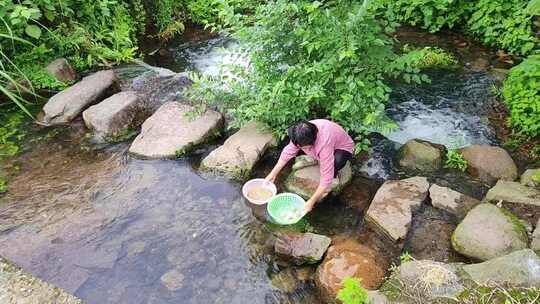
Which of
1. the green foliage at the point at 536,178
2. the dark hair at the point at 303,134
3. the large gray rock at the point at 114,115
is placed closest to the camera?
the dark hair at the point at 303,134

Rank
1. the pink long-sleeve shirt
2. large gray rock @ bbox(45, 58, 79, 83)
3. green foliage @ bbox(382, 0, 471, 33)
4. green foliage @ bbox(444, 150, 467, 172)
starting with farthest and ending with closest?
green foliage @ bbox(382, 0, 471, 33)
large gray rock @ bbox(45, 58, 79, 83)
green foliage @ bbox(444, 150, 467, 172)
the pink long-sleeve shirt

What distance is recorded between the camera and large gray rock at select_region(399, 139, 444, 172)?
520 centimetres

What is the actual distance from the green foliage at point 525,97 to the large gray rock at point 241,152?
10.3ft

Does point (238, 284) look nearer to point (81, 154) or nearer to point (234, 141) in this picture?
point (234, 141)

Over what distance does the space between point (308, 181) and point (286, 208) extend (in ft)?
1.41

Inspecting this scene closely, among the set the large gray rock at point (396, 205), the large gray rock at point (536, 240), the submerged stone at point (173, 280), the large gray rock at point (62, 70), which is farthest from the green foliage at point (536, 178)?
the large gray rock at point (62, 70)

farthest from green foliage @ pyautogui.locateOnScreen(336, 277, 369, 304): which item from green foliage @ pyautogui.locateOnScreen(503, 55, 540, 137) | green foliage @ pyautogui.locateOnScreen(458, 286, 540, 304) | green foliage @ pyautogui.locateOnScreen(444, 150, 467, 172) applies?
green foliage @ pyautogui.locateOnScreen(503, 55, 540, 137)

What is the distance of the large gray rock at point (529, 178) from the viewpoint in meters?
4.63

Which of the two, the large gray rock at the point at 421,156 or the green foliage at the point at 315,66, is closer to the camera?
the green foliage at the point at 315,66

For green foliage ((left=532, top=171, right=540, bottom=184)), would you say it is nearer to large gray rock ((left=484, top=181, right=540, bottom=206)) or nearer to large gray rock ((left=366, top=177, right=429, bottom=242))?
large gray rock ((left=484, top=181, right=540, bottom=206))

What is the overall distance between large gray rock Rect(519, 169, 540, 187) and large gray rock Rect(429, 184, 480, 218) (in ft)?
2.13

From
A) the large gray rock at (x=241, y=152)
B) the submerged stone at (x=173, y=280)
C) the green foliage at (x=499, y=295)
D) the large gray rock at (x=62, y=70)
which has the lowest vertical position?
the submerged stone at (x=173, y=280)

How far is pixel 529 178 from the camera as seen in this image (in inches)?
185

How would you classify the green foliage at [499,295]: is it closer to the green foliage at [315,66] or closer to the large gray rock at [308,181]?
the green foliage at [315,66]
